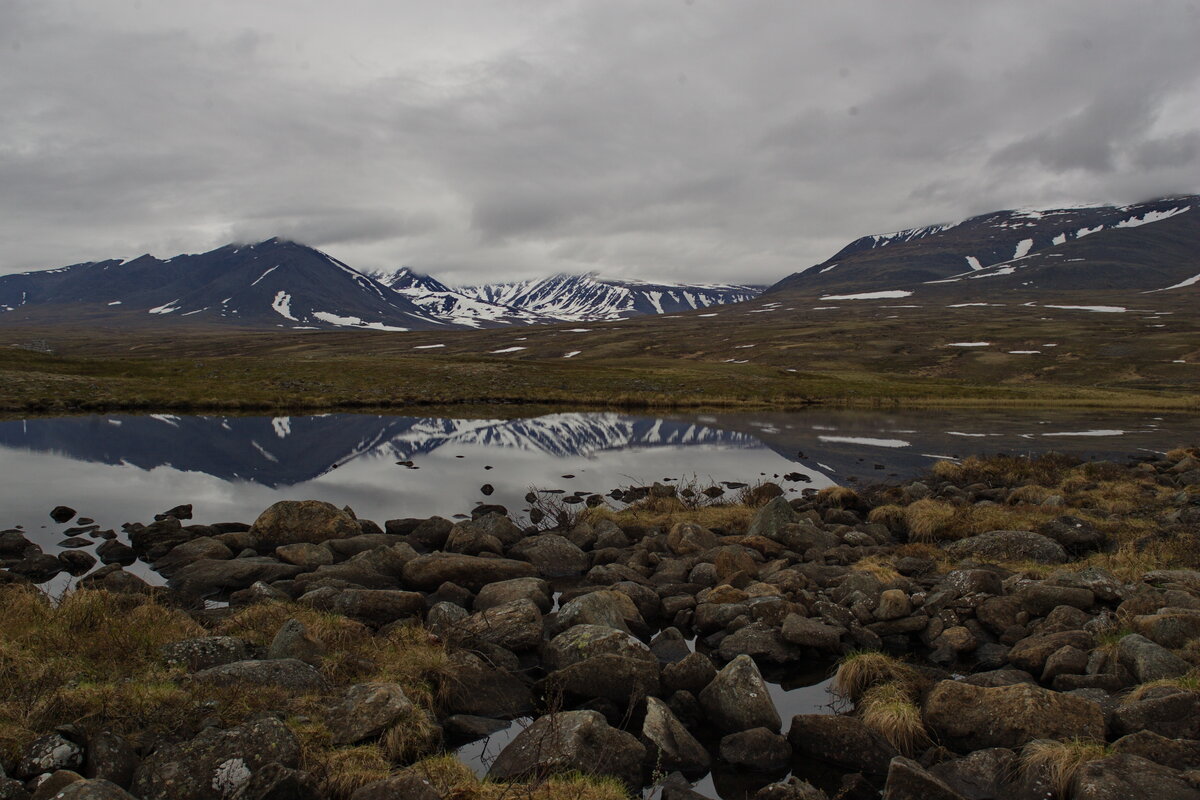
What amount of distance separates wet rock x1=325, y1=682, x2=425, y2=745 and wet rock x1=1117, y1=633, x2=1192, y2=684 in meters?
9.64

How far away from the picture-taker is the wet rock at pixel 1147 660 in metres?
9.56

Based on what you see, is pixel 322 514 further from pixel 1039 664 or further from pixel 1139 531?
pixel 1139 531

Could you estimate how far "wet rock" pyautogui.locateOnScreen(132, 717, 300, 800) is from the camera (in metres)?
6.71

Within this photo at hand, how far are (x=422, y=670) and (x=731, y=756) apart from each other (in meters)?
4.47

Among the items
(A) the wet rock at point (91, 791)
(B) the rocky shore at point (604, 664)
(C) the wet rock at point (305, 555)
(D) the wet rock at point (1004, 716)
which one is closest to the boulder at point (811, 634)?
(B) the rocky shore at point (604, 664)

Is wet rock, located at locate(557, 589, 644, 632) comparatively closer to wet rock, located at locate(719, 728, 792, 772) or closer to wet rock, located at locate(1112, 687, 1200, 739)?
wet rock, located at locate(719, 728, 792, 772)

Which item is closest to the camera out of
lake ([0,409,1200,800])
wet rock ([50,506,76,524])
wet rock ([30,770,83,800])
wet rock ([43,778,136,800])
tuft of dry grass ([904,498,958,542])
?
wet rock ([43,778,136,800])

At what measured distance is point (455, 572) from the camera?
50.3 ft

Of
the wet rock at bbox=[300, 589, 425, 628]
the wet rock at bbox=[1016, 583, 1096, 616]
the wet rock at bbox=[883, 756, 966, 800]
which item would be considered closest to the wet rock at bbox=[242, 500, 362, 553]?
the wet rock at bbox=[300, 589, 425, 628]

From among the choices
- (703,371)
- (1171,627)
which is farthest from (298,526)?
(703,371)

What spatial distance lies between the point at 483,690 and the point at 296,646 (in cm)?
277

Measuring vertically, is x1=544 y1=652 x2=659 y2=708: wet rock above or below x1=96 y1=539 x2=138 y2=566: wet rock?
above

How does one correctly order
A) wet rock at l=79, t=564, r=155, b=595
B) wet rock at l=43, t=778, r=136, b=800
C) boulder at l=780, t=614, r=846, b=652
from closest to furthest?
wet rock at l=43, t=778, r=136, b=800 → boulder at l=780, t=614, r=846, b=652 → wet rock at l=79, t=564, r=155, b=595

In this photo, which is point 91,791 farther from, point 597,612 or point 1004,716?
point 1004,716
